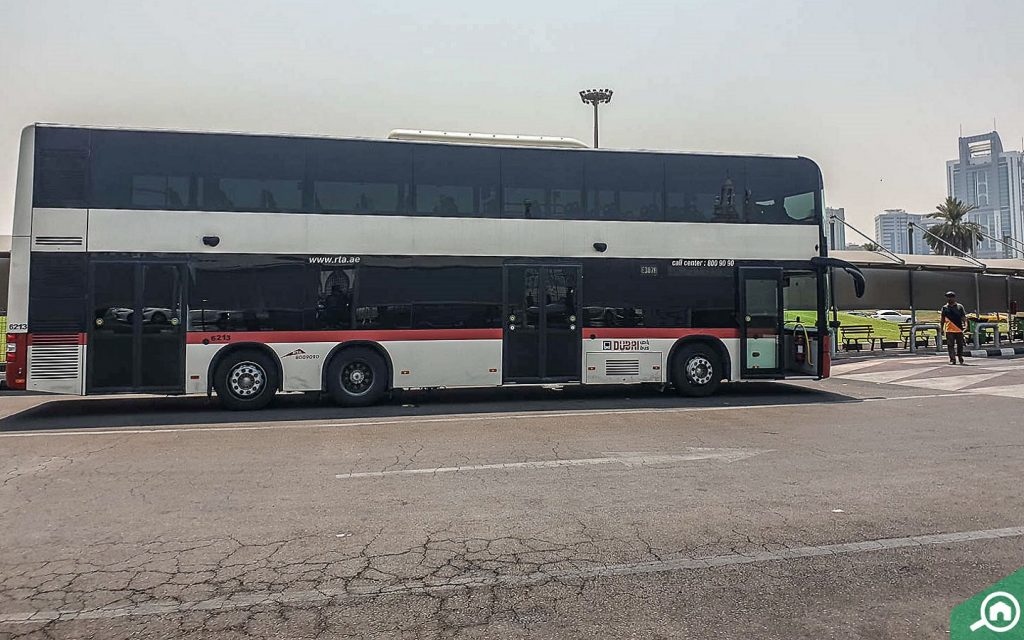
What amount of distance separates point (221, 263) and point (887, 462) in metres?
9.93

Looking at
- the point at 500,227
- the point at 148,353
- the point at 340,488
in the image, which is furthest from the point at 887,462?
the point at 148,353

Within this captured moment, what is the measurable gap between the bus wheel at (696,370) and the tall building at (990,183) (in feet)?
378

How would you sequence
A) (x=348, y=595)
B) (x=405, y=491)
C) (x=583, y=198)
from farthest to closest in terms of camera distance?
(x=583, y=198) < (x=405, y=491) < (x=348, y=595)

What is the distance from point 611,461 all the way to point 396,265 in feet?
20.1

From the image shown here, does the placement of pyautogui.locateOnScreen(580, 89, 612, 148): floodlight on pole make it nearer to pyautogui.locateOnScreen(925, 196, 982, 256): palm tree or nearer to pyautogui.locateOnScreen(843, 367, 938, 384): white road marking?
pyautogui.locateOnScreen(843, 367, 938, 384): white road marking

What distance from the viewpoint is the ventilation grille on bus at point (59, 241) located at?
1107cm

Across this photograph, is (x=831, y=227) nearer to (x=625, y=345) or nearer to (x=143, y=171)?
(x=625, y=345)

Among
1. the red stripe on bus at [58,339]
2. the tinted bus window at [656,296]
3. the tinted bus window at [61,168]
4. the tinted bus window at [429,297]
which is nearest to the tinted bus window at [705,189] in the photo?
the tinted bus window at [656,296]

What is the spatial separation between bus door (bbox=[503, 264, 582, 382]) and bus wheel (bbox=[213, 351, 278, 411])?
4.02m

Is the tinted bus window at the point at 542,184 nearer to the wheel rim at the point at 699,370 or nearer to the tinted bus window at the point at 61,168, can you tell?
the wheel rim at the point at 699,370

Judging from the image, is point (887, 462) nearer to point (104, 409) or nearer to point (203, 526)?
point (203, 526)

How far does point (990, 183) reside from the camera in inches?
5512

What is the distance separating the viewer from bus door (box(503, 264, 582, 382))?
12680mm

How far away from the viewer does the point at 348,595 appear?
13.1 ft
